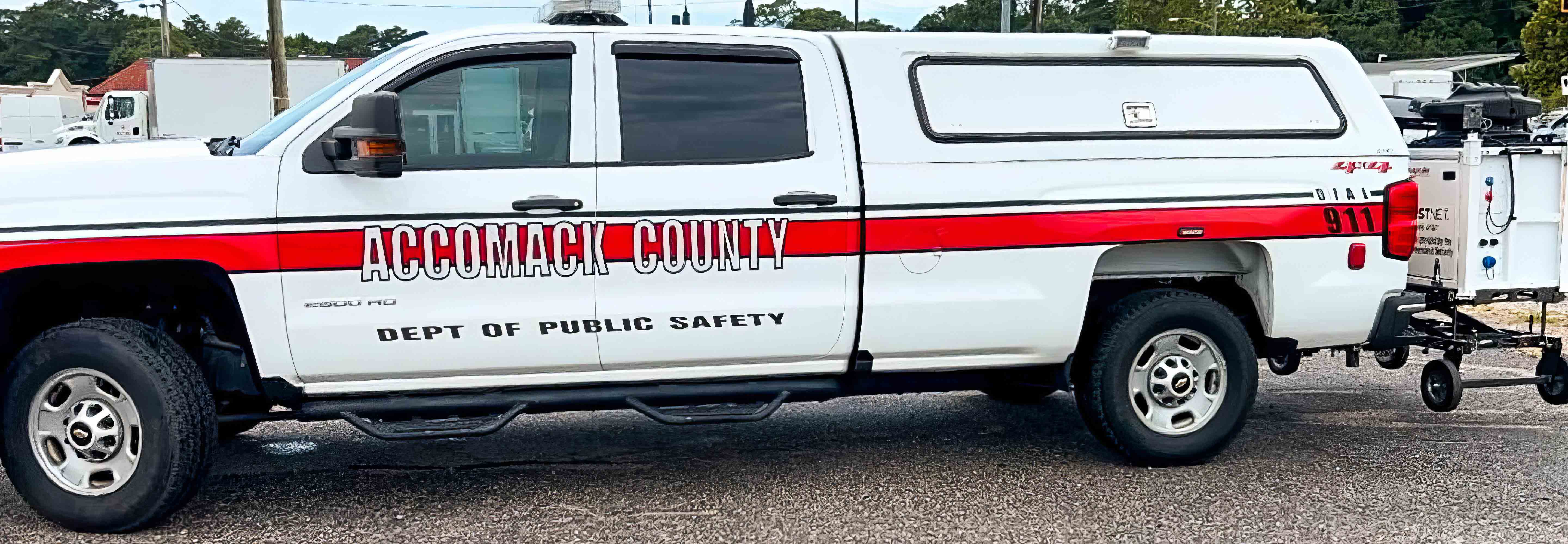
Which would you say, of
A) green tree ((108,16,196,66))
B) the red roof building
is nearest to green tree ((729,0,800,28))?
the red roof building

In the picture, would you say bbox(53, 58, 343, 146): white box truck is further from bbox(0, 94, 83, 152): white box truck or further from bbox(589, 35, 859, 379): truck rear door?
bbox(589, 35, 859, 379): truck rear door

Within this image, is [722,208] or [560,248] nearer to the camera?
[560,248]

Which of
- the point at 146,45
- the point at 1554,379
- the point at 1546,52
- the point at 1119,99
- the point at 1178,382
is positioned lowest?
the point at 1554,379

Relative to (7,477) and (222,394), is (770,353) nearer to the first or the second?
(222,394)

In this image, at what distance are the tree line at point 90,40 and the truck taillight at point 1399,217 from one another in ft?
284

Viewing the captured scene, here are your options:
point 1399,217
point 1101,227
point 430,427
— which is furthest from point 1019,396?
point 430,427

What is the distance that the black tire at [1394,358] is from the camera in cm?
639

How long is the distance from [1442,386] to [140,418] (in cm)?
563

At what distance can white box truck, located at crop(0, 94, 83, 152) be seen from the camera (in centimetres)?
3731

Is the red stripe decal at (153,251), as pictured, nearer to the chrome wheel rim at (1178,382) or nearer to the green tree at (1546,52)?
Result: the chrome wheel rim at (1178,382)

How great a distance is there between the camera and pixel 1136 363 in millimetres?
5543

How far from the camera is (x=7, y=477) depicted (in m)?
5.12

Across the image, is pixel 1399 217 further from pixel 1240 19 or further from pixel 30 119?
pixel 1240 19

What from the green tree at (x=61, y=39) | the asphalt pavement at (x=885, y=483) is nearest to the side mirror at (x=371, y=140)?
the asphalt pavement at (x=885, y=483)
